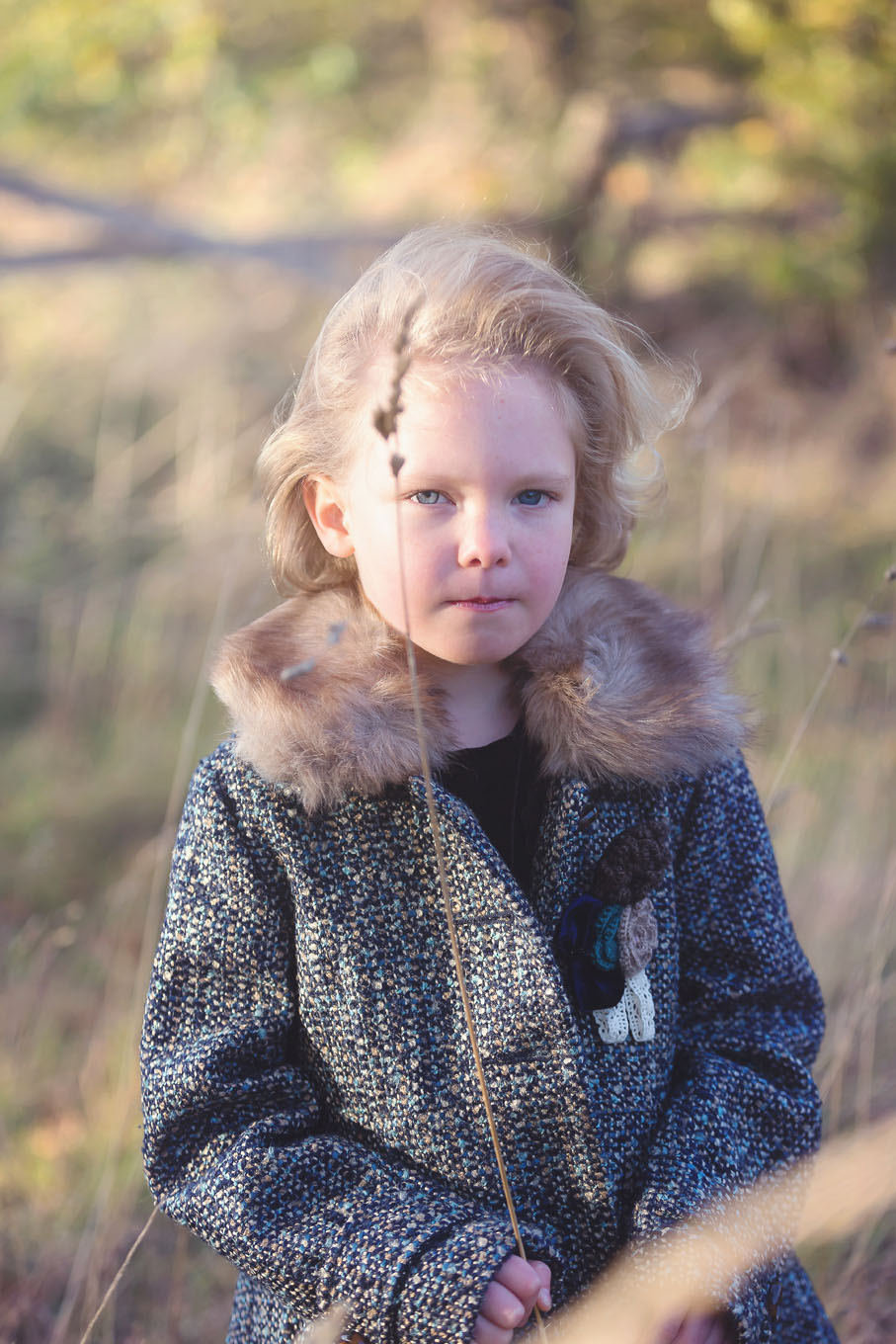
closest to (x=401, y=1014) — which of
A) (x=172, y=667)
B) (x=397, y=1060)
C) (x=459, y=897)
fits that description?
(x=397, y=1060)

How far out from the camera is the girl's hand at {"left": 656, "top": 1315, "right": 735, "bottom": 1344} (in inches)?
49.2

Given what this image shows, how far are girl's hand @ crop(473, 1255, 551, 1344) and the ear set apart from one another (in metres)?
0.84

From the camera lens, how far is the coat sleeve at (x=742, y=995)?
1413 mm

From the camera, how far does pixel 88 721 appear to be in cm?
438

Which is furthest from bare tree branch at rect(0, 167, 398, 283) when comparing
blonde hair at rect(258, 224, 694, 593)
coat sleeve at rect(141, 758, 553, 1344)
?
coat sleeve at rect(141, 758, 553, 1344)

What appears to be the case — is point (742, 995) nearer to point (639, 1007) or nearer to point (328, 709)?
point (639, 1007)

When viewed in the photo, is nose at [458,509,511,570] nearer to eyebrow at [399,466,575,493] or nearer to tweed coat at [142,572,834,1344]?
eyebrow at [399,466,575,493]

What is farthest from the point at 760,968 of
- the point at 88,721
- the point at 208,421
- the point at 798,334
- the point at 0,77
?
the point at 0,77

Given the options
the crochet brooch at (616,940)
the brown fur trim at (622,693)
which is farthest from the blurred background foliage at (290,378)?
the crochet brooch at (616,940)

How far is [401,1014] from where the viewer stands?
1341 mm

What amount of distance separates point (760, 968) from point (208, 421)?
16.3 ft

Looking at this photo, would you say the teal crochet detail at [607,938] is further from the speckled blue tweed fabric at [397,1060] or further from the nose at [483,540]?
the nose at [483,540]

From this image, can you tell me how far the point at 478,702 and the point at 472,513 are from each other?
295 millimetres

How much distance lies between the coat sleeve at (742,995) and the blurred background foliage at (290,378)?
0.17 metres
